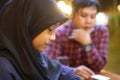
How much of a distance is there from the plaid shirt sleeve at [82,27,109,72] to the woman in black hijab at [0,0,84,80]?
2.79 feet

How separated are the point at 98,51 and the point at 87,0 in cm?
40

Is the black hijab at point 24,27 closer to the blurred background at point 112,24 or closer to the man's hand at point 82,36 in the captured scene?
the man's hand at point 82,36

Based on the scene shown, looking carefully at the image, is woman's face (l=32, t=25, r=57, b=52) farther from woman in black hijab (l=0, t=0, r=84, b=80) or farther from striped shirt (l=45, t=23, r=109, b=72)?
striped shirt (l=45, t=23, r=109, b=72)

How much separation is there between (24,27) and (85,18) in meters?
Answer: 0.97

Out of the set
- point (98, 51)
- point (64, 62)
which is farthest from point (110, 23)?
point (64, 62)

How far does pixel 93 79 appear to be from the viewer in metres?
1.49

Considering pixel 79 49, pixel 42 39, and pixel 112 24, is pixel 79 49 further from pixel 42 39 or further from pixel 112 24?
pixel 112 24

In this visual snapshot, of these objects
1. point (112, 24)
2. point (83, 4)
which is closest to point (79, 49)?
point (83, 4)

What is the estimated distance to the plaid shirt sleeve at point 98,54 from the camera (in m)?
1.88

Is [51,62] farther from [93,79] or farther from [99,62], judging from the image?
[99,62]

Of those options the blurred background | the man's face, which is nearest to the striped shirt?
the man's face

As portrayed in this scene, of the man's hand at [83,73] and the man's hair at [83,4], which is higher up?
the man's hair at [83,4]

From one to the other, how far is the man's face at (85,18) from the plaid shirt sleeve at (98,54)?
14 cm

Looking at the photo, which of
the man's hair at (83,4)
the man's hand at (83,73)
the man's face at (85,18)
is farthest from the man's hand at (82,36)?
the man's hand at (83,73)
